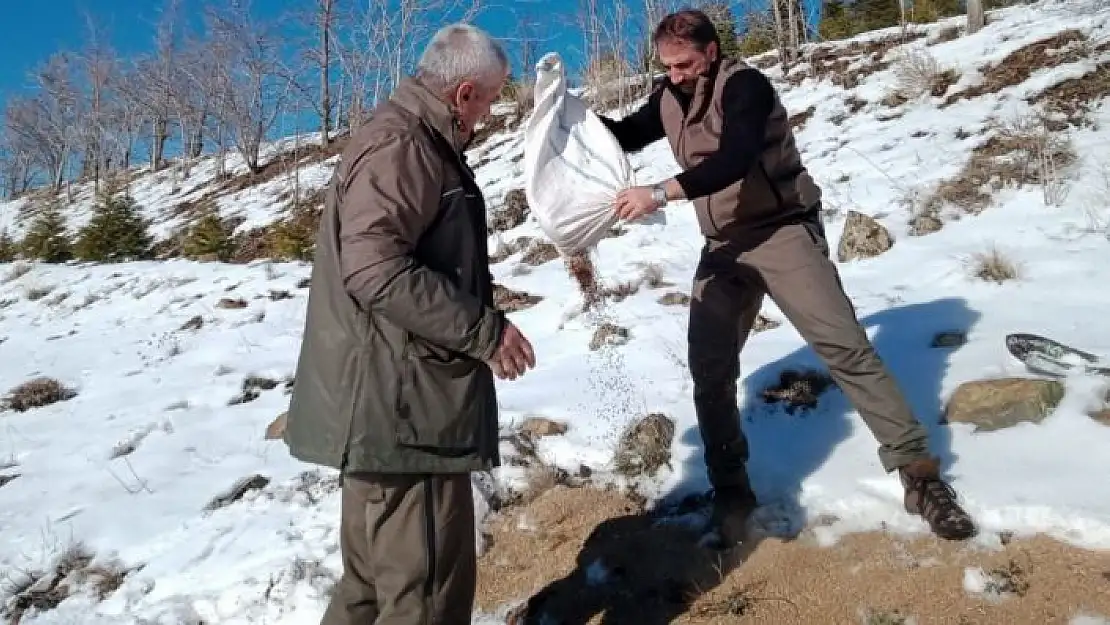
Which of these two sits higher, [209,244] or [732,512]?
[209,244]

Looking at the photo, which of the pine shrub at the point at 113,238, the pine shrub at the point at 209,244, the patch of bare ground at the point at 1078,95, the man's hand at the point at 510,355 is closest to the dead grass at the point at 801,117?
the patch of bare ground at the point at 1078,95

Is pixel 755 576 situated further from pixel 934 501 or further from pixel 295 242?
pixel 295 242

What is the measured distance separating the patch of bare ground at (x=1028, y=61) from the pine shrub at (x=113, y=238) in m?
13.6

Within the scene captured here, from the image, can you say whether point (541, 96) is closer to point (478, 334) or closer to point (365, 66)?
point (478, 334)

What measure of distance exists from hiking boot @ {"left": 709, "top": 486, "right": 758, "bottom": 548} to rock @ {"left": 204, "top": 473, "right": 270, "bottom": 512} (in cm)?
232

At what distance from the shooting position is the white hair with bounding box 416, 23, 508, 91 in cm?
190

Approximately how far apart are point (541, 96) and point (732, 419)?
1419 millimetres

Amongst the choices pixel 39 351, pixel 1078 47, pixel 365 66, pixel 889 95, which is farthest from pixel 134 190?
pixel 1078 47

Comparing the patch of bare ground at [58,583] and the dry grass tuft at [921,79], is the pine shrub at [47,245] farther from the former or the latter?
the dry grass tuft at [921,79]

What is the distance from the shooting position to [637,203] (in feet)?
7.98

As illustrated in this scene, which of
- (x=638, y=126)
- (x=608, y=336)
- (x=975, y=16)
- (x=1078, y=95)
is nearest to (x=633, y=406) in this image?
(x=608, y=336)

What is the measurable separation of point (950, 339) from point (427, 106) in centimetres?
297

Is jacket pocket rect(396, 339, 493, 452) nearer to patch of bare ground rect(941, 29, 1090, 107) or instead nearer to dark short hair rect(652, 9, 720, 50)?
dark short hair rect(652, 9, 720, 50)

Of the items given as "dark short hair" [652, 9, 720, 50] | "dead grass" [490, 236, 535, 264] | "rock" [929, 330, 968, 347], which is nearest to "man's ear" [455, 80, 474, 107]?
"dark short hair" [652, 9, 720, 50]
